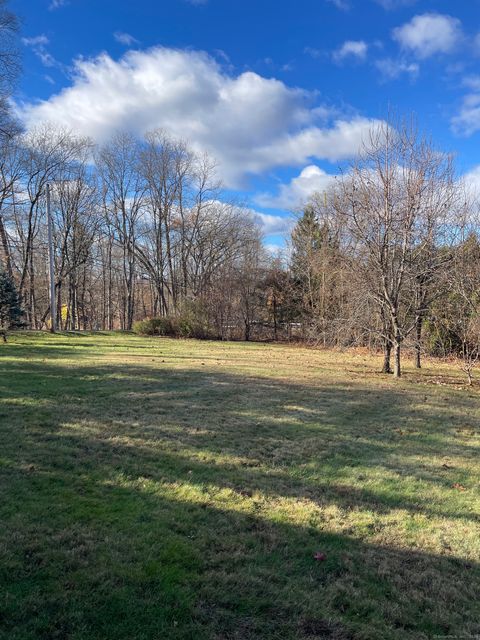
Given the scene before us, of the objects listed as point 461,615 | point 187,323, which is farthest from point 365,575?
point 187,323

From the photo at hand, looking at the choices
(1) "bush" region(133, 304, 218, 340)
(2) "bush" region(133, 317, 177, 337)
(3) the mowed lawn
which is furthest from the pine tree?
(3) the mowed lawn

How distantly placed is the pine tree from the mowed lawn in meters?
13.7

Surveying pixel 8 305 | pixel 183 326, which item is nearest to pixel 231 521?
pixel 8 305

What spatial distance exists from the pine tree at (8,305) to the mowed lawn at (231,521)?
13743 millimetres

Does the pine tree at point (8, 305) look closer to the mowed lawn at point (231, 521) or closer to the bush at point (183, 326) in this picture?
the bush at point (183, 326)

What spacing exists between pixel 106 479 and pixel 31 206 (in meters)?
31.6

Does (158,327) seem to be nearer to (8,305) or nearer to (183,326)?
(183,326)

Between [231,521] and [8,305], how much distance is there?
19.5 metres

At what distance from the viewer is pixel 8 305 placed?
19.7 metres

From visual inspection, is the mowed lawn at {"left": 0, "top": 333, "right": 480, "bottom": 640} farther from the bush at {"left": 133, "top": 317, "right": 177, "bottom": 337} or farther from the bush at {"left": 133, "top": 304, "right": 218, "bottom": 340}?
the bush at {"left": 133, "top": 317, "right": 177, "bottom": 337}

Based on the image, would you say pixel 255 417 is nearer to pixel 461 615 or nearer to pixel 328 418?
pixel 328 418

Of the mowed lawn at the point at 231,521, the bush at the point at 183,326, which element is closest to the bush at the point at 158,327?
the bush at the point at 183,326

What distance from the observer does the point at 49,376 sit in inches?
367

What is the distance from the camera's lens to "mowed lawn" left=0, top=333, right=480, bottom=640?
7.82ft
